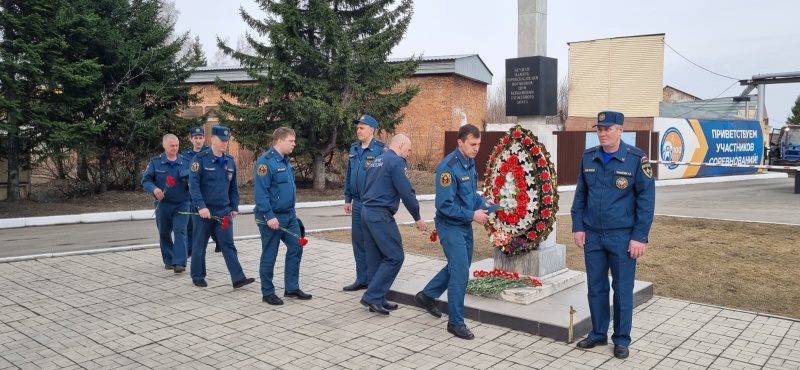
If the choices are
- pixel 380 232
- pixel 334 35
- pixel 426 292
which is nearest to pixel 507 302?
pixel 426 292

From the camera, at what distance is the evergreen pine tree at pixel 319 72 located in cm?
1895

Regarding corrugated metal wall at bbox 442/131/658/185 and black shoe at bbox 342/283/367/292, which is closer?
black shoe at bbox 342/283/367/292

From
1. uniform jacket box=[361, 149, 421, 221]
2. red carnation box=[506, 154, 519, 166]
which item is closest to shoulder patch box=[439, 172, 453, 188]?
uniform jacket box=[361, 149, 421, 221]

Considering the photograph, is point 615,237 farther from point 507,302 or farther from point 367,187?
point 367,187

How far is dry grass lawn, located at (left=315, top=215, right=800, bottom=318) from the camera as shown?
715cm

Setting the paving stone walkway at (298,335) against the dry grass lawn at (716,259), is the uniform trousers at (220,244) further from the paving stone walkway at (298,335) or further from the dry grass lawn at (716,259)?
the dry grass lawn at (716,259)

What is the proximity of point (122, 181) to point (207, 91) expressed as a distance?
13.6 m

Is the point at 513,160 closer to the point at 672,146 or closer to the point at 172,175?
the point at 172,175

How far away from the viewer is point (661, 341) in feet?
18.1

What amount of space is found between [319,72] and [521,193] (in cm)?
1422

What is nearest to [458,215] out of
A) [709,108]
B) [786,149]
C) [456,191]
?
[456,191]

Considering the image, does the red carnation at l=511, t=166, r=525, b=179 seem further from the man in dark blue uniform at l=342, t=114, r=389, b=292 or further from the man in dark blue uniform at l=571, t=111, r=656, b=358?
the man in dark blue uniform at l=571, t=111, r=656, b=358

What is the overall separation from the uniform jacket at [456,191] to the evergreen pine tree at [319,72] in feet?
43.2

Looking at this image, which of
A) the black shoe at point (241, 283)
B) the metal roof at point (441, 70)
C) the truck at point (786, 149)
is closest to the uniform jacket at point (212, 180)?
the black shoe at point (241, 283)
